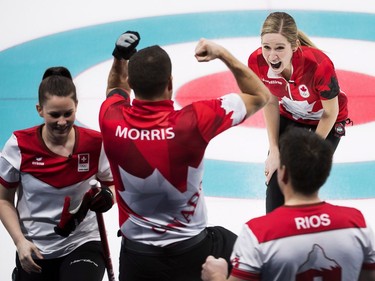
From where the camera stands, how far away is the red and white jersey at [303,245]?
9.75ft

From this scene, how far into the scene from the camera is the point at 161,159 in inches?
142

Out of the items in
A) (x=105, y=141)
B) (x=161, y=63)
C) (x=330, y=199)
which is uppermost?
(x=161, y=63)

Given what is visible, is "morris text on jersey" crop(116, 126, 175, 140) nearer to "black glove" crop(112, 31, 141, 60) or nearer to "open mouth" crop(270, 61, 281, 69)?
"black glove" crop(112, 31, 141, 60)

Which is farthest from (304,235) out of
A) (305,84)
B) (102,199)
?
(305,84)

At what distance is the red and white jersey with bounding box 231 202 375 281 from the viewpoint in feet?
9.75

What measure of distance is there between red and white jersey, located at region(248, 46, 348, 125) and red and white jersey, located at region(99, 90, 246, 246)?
155 centimetres

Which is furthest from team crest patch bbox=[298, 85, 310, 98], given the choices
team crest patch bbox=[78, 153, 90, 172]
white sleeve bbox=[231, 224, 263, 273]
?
white sleeve bbox=[231, 224, 263, 273]

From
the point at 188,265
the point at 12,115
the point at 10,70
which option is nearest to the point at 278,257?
the point at 188,265

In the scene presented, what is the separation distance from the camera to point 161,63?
3613 millimetres

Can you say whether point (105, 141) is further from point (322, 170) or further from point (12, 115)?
point (12, 115)

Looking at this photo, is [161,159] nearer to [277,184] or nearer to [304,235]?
[304,235]

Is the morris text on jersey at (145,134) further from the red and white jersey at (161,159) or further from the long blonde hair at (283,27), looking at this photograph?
the long blonde hair at (283,27)

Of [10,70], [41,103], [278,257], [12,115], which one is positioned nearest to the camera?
Answer: [278,257]

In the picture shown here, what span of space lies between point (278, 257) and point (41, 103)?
1.79 m
